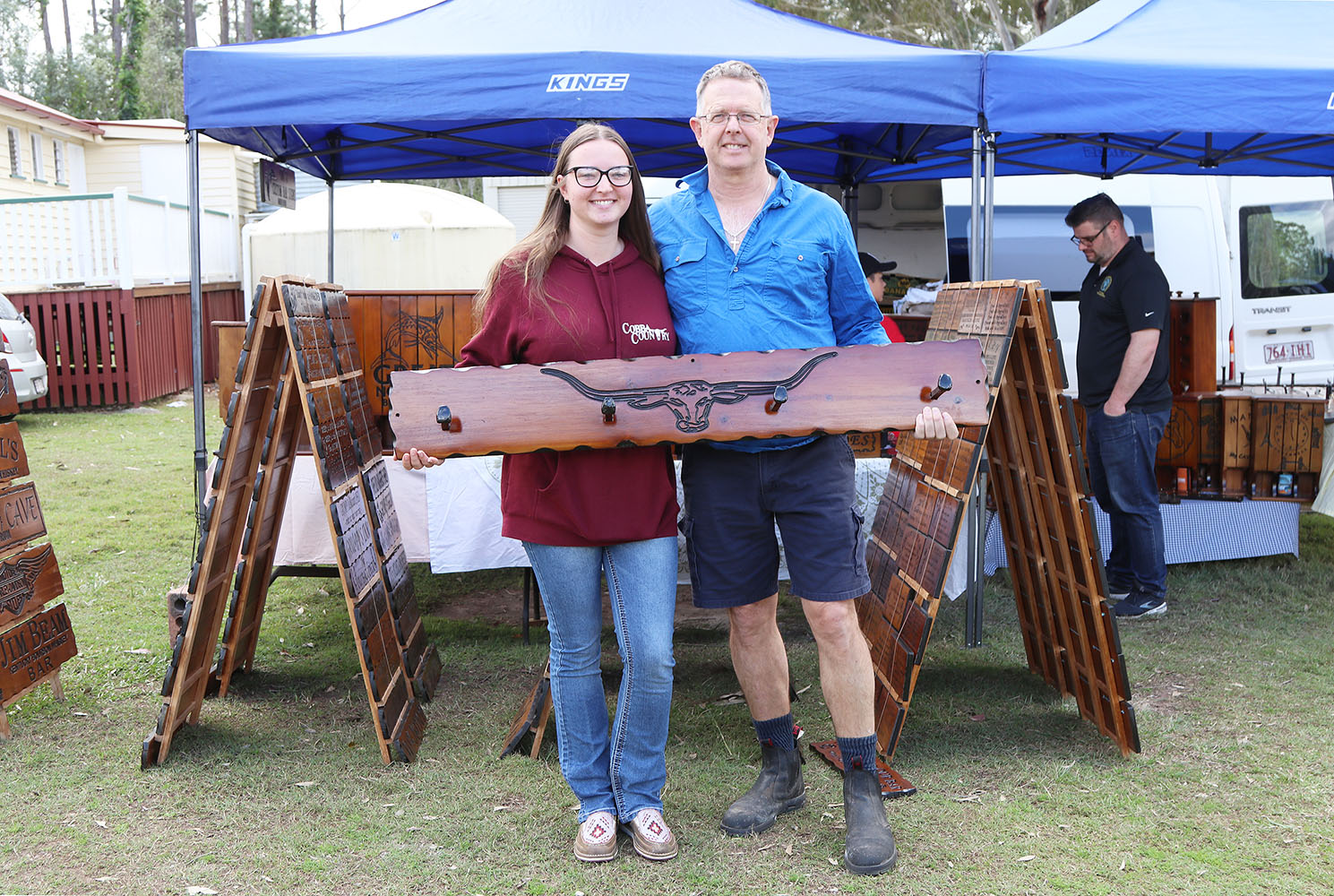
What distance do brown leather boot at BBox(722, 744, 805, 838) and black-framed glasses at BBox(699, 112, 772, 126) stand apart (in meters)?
1.68

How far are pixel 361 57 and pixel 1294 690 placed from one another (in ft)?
14.3

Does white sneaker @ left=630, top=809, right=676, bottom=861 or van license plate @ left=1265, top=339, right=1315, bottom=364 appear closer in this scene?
white sneaker @ left=630, top=809, right=676, bottom=861

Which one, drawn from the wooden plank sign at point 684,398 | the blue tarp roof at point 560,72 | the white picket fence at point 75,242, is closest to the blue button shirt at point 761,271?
the wooden plank sign at point 684,398

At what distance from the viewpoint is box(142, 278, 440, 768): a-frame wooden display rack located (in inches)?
133

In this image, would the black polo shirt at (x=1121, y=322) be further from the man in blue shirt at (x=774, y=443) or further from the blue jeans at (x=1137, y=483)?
the man in blue shirt at (x=774, y=443)

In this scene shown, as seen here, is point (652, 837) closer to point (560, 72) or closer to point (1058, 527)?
point (1058, 527)

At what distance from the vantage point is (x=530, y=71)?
14.6 ft

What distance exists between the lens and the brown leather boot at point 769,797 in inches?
118

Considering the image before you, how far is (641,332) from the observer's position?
8.84ft

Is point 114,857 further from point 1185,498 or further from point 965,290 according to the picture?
point 1185,498

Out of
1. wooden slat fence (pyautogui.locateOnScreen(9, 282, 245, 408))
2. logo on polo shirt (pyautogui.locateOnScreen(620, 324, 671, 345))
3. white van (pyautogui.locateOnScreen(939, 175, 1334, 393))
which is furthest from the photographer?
wooden slat fence (pyautogui.locateOnScreen(9, 282, 245, 408))

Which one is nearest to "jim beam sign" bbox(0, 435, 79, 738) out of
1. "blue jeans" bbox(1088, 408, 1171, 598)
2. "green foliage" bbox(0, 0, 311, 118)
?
"blue jeans" bbox(1088, 408, 1171, 598)

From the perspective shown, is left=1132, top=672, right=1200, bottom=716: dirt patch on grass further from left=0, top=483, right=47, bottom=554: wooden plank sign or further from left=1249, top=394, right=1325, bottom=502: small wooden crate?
left=0, top=483, right=47, bottom=554: wooden plank sign

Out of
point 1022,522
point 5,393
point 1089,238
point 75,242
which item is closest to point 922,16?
point 75,242
